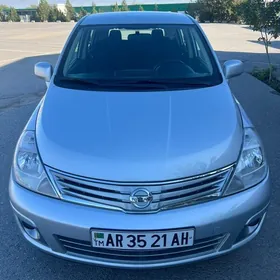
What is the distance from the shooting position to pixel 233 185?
6.93ft

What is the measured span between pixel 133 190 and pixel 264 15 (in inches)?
243

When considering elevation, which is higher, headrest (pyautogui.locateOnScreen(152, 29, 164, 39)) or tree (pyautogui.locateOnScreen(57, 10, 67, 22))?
headrest (pyautogui.locateOnScreen(152, 29, 164, 39))

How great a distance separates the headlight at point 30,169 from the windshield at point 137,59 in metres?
0.75

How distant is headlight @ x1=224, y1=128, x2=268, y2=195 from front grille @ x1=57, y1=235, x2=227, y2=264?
1.02 ft

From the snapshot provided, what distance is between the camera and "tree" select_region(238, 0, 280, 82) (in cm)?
688

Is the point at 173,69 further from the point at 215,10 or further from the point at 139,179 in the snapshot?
the point at 215,10

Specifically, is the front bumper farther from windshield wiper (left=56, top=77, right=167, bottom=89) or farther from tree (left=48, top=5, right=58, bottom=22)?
tree (left=48, top=5, right=58, bottom=22)

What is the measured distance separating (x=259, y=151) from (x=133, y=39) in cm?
170

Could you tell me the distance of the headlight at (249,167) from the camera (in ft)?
6.98

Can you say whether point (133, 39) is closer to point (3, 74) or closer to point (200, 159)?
point (200, 159)

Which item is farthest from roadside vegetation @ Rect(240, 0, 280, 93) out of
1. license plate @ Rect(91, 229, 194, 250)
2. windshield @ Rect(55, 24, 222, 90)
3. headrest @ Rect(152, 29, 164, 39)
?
license plate @ Rect(91, 229, 194, 250)

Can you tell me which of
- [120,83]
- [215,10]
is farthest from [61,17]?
[120,83]

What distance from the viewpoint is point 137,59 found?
3.23 m

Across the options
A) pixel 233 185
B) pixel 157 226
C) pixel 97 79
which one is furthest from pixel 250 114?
pixel 157 226
